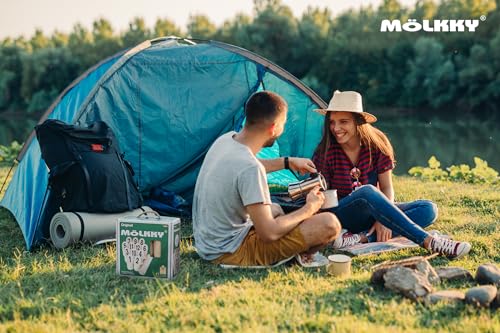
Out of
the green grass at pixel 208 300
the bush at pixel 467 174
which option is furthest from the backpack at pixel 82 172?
the bush at pixel 467 174

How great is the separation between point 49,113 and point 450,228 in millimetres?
3607

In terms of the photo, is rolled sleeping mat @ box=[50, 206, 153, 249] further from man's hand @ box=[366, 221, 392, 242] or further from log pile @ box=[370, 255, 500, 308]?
log pile @ box=[370, 255, 500, 308]

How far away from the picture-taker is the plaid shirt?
431 cm

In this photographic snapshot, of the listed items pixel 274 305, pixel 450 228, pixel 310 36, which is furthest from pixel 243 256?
pixel 310 36

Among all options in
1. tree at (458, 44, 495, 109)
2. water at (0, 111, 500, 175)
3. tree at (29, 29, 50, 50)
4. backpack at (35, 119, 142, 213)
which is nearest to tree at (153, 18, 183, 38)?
tree at (29, 29, 50, 50)

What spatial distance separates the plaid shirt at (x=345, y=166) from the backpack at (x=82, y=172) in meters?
1.39

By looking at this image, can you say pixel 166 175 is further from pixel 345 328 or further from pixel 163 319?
pixel 345 328

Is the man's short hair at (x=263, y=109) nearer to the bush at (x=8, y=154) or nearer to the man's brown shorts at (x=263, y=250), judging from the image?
the man's brown shorts at (x=263, y=250)

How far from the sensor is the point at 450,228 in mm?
4727

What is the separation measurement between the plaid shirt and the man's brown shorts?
0.94 metres

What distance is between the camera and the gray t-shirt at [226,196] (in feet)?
10.8

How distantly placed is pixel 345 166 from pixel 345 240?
53 centimetres

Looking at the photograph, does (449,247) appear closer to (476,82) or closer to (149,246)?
(149,246)

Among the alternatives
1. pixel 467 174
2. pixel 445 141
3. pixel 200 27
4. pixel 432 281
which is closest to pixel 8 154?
pixel 467 174
